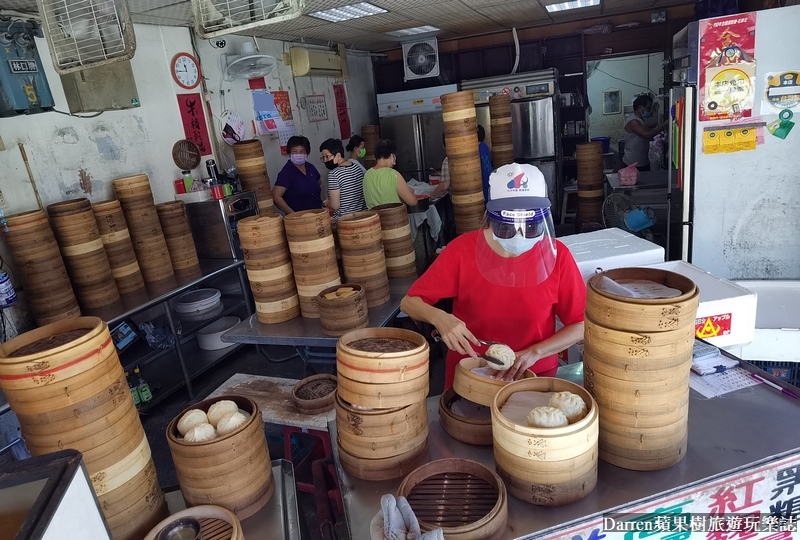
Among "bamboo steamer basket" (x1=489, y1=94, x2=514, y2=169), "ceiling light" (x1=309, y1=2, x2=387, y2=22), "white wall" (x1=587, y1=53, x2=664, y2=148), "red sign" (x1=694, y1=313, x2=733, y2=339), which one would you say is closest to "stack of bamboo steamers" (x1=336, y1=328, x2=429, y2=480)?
"red sign" (x1=694, y1=313, x2=733, y2=339)

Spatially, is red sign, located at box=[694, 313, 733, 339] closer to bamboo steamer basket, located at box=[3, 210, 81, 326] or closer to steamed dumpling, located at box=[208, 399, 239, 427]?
steamed dumpling, located at box=[208, 399, 239, 427]

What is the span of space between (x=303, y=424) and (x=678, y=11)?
8628mm

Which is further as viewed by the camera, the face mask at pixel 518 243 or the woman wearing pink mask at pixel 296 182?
the woman wearing pink mask at pixel 296 182

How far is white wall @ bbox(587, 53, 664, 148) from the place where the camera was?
39.0 ft

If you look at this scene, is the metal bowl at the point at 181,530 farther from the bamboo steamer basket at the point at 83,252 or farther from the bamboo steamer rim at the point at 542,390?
the bamboo steamer basket at the point at 83,252

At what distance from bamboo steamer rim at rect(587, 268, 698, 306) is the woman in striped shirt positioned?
12.6 feet

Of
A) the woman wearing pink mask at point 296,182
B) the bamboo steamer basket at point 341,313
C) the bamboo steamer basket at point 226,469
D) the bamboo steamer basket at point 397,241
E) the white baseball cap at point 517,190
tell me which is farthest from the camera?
the woman wearing pink mask at point 296,182

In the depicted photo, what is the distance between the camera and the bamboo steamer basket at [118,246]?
156 inches

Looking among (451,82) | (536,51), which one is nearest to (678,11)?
(536,51)

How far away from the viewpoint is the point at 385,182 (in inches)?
196

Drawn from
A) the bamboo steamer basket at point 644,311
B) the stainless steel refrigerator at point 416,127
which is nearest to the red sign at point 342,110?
the stainless steel refrigerator at point 416,127

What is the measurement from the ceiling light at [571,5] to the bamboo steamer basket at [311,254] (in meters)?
5.28

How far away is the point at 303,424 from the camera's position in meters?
2.84

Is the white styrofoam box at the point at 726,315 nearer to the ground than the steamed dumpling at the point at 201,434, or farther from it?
nearer to the ground
